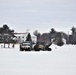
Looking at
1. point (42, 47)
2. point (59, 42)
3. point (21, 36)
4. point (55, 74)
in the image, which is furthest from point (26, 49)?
point (21, 36)

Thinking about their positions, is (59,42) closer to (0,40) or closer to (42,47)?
(0,40)

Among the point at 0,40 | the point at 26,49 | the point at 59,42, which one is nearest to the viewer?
the point at 26,49

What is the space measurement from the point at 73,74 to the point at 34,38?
17675 cm

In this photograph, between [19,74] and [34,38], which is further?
[34,38]

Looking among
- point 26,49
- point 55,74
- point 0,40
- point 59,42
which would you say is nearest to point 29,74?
point 55,74

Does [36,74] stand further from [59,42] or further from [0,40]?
[0,40]

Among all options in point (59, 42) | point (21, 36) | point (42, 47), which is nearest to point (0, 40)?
point (59, 42)

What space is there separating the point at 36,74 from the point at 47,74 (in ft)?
1.69

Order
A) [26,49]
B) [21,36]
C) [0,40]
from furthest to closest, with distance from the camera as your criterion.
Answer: [21,36] < [0,40] < [26,49]

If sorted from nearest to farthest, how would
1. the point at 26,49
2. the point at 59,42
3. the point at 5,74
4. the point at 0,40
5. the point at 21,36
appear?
the point at 5,74 → the point at 26,49 → the point at 59,42 → the point at 0,40 → the point at 21,36

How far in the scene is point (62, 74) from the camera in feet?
44.2

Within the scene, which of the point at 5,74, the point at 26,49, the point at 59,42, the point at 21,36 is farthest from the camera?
the point at 21,36

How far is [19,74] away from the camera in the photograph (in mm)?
13203

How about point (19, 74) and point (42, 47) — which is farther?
point (42, 47)
